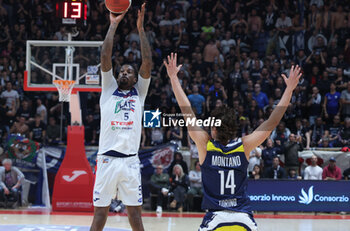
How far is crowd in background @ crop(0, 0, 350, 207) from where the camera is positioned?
1599cm

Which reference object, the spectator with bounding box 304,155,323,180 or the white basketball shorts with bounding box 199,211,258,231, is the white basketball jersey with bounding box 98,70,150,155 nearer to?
the white basketball shorts with bounding box 199,211,258,231

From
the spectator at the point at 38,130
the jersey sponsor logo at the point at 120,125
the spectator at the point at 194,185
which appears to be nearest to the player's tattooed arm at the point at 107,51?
→ the jersey sponsor logo at the point at 120,125

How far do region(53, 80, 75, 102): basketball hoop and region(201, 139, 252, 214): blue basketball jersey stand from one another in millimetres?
8685

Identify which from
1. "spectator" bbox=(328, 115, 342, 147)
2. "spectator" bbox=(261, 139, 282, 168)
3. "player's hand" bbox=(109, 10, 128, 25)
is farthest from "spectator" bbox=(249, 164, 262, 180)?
"player's hand" bbox=(109, 10, 128, 25)

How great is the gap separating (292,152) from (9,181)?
716 cm

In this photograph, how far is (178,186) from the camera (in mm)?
14383

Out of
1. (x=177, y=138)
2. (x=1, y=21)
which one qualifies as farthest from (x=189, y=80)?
(x=1, y=21)

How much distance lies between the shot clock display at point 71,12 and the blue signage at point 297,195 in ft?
18.4

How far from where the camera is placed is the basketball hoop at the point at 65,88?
12781 millimetres

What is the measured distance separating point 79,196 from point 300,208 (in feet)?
17.3

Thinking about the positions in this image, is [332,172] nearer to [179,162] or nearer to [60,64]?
[179,162]

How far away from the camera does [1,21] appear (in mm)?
20344

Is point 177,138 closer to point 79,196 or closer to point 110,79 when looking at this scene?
point 79,196

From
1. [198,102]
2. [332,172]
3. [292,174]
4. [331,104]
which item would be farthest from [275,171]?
[331,104]
